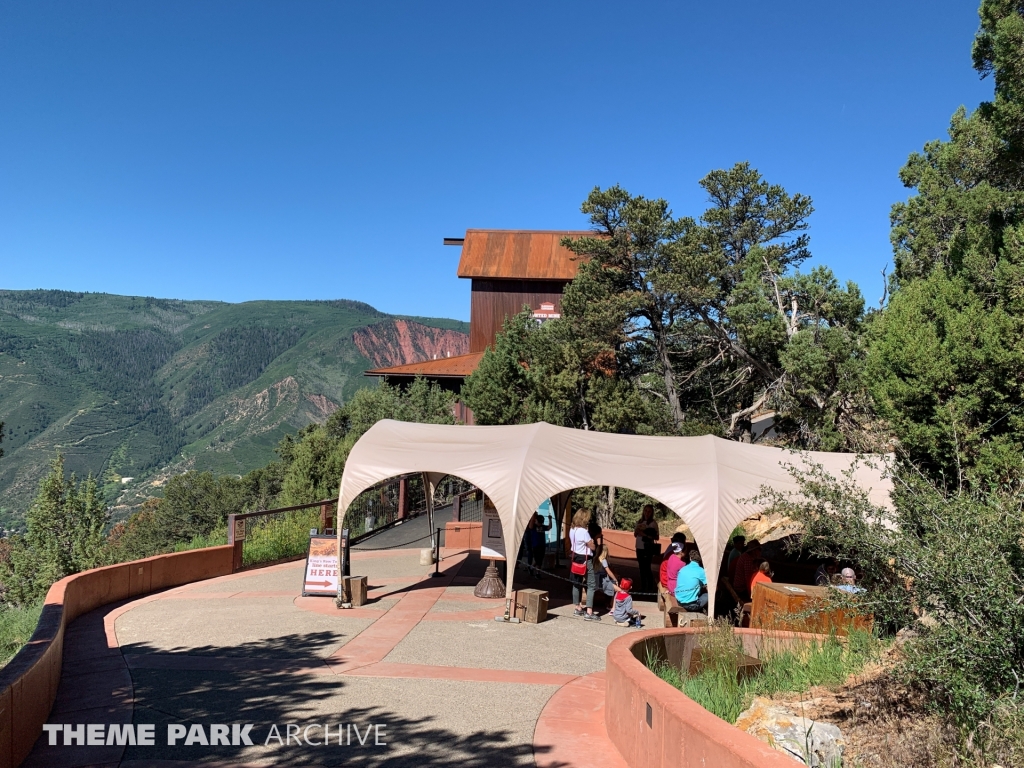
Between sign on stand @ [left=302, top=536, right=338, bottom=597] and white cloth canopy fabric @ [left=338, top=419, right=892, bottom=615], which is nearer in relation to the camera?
white cloth canopy fabric @ [left=338, top=419, right=892, bottom=615]

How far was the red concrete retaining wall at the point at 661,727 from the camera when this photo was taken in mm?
4156

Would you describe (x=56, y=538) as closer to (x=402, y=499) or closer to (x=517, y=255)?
(x=402, y=499)

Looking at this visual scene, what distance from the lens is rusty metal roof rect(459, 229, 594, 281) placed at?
4066 centimetres

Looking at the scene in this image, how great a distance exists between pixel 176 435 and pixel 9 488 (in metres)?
54.5

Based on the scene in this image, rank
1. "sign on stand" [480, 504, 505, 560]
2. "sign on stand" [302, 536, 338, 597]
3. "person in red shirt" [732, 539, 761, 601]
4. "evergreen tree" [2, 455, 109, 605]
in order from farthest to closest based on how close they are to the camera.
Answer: "evergreen tree" [2, 455, 109, 605] → "sign on stand" [480, 504, 505, 560] → "sign on stand" [302, 536, 338, 597] → "person in red shirt" [732, 539, 761, 601]

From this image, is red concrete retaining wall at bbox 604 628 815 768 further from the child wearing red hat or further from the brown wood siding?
the brown wood siding

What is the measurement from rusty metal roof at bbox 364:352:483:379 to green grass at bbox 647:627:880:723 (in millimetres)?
30167

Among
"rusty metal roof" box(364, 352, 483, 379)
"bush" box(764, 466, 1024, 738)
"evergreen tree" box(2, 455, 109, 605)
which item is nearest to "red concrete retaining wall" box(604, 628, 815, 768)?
"bush" box(764, 466, 1024, 738)

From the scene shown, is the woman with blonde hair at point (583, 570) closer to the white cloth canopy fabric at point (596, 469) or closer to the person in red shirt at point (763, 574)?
the white cloth canopy fabric at point (596, 469)

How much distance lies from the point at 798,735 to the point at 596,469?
6.65 m

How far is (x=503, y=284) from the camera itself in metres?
41.0

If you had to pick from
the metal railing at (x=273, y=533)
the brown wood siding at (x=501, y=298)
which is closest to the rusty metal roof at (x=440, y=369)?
the brown wood siding at (x=501, y=298)

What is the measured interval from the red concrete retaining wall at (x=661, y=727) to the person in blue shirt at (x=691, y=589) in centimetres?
303

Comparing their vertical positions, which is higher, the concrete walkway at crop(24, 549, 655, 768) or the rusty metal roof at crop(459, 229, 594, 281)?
the rusty metal roof at crop(459, 229, 594, 281)
